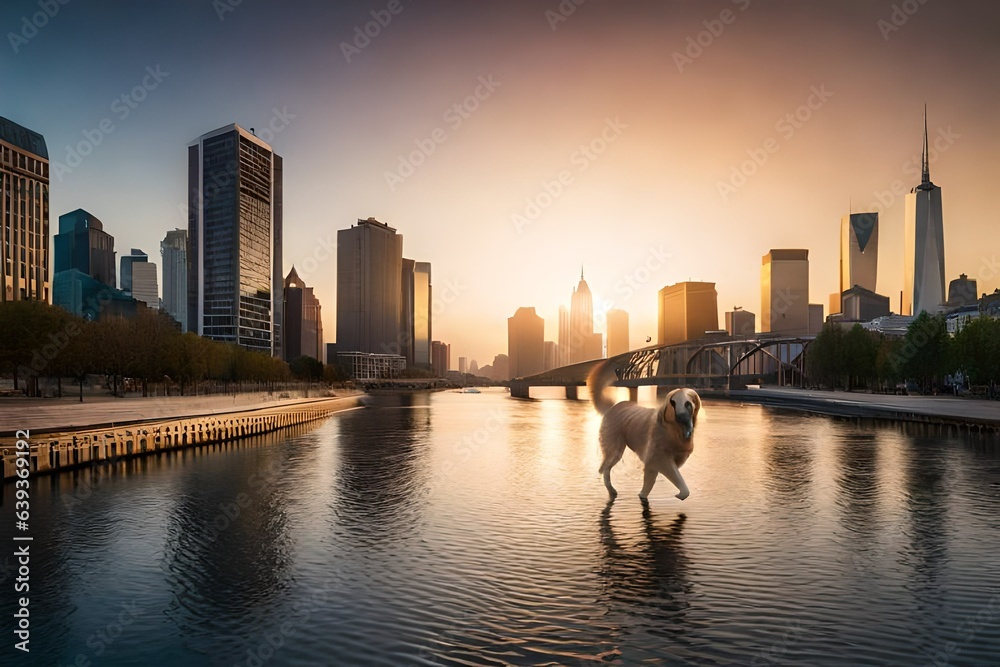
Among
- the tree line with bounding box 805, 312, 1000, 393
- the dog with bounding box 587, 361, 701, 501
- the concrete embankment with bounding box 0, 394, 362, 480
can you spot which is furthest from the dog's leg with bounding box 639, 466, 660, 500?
the tree line with bounding box 805, 312, 1000, 393

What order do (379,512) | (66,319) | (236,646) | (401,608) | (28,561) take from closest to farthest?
1. (236,646)
2. (401,608)
3. (28,561)
4. (379,512)
5. (66,319)

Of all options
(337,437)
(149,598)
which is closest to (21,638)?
(149,598)

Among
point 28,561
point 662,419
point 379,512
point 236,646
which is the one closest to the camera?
point 236,646

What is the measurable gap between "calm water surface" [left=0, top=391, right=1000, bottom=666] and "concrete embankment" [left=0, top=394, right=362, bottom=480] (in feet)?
5.96

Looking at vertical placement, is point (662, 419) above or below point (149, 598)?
Answer: above

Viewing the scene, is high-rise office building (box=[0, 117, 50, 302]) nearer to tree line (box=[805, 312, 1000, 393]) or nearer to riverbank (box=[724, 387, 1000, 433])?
riverbank (box=[724, 387, 1000, 433])

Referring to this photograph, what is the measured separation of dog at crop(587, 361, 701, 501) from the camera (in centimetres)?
1753

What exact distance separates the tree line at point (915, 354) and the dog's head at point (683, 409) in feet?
227

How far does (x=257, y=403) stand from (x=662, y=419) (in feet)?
196

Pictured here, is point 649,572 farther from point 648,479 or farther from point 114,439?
point 114,439

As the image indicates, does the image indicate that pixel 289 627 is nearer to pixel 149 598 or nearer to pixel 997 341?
pixel 149 598

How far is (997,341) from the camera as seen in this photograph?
6900 cm

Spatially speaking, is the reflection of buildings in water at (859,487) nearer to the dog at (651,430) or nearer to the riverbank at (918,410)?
the dog at (651,430)

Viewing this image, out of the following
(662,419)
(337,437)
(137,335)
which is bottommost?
(337,437)
